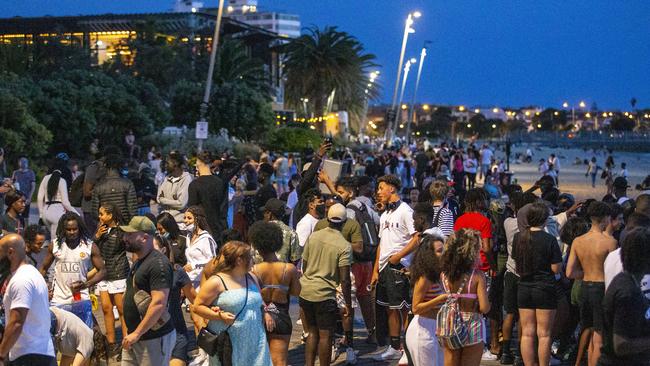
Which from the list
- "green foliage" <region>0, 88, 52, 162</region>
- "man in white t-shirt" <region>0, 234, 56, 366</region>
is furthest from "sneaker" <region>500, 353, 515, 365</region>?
"green foliage" <region>0, 88, 52, 162</region>

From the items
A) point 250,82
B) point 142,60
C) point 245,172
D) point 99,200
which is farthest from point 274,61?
point 99,200

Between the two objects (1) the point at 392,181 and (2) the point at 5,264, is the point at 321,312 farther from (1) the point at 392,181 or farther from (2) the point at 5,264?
(2) the point at 5,264

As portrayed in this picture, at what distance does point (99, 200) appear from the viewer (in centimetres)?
1122

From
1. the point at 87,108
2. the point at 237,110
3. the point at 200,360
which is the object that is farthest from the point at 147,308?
the point at 237,110

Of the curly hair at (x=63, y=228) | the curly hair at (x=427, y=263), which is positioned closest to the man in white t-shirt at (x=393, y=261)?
the curly hair at (x=427, y=263)

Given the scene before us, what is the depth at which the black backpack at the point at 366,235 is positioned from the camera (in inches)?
410

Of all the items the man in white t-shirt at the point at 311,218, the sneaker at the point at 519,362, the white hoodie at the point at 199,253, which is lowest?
the sneaker at the point at 519,362

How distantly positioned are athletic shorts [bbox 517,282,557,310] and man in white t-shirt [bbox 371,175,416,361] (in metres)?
1.26

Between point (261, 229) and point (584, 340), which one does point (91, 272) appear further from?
point (584, 340)

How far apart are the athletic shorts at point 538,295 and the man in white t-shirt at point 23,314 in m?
4.12

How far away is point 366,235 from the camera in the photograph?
10461 mm

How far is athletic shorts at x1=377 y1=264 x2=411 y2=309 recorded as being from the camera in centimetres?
973

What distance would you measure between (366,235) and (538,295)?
94.1 inches

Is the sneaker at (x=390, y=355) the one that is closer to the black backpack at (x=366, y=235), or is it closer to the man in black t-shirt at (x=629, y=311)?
the black backpack at (x=366, y=235)
